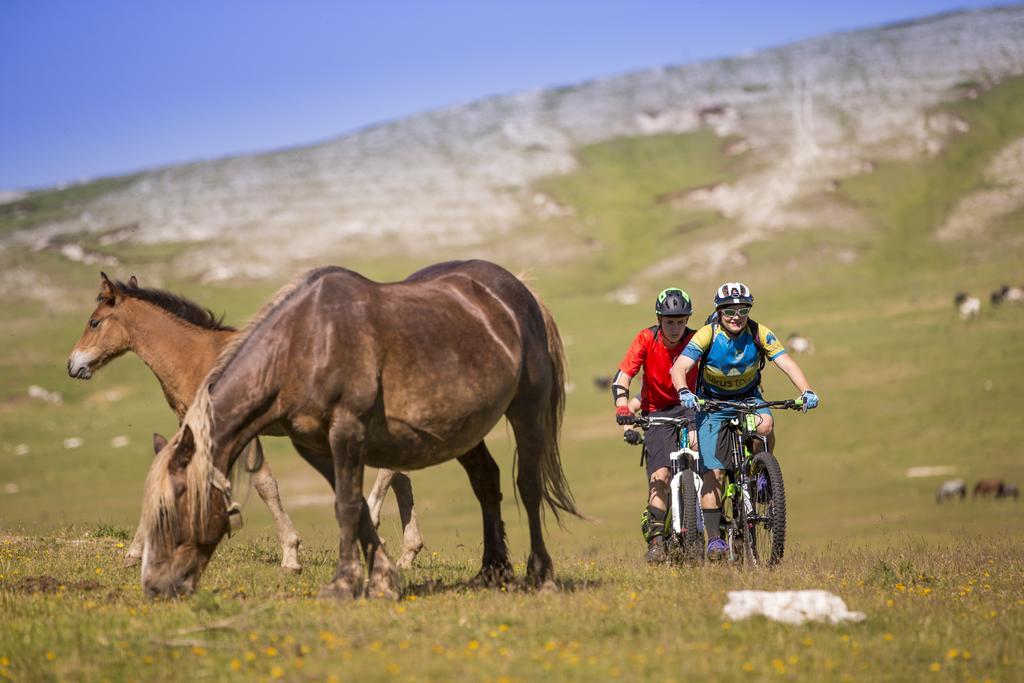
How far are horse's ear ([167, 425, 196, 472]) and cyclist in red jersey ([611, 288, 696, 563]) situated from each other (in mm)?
4484

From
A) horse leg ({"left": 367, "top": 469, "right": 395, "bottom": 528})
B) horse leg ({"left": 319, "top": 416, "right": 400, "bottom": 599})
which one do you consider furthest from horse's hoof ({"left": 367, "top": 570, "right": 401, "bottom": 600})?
horse leg ({"left": 367, "top": 469, "right": 395, "bottom": 528})

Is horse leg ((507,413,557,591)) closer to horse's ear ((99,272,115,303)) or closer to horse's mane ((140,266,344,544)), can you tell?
horse's mane ((140,266,344,544))

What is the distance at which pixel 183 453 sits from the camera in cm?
820

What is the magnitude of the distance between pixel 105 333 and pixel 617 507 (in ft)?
81.9

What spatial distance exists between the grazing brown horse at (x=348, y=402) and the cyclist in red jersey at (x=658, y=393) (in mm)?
1694

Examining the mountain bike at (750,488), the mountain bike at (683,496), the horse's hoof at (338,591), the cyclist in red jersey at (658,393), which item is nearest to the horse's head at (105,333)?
the horse's hoof at (338,591)

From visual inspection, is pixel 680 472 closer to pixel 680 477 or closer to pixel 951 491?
pixel 680 477

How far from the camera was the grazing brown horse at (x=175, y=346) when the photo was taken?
37.4ft

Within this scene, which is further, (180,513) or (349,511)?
(349,511)

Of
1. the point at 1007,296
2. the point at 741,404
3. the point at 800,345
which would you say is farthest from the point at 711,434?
the point at 1007,296

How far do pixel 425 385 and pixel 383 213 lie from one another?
111068mm

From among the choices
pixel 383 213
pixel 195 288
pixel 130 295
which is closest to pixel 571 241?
pixel 383 213

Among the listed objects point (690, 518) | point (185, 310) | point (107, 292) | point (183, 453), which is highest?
point (107, 292)

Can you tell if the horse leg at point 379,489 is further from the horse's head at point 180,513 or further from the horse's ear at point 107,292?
the horse's head at point 180,513
